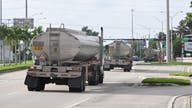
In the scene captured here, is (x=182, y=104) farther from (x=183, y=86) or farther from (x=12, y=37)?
(x=12, y=37)

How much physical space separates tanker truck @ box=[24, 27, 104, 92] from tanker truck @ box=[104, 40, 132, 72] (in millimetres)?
28942

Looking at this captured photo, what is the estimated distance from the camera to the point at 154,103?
22.1m

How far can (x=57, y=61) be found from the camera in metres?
29.3

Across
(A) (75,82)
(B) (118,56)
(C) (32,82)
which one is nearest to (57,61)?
(C) (32,82)

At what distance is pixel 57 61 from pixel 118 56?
31475mm

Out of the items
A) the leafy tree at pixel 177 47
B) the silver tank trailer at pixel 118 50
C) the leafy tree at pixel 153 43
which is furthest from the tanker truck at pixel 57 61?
the leafy tree at pixel 153 43

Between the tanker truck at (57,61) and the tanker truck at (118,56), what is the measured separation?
Answer: 28.9m

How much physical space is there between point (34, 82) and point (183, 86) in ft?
33.1

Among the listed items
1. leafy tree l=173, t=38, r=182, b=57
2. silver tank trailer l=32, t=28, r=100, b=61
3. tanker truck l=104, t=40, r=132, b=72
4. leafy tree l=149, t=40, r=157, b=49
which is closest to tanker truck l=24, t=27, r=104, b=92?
silver tank trailer l=32, t=28, r=100, b=61

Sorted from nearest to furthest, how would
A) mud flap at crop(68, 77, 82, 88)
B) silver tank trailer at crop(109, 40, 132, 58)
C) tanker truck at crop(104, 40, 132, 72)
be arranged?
mud flap at crop(68, 77, 82, 88) < tanker truck at crop(104, 40, 132, 72) < silver tank trailer at crop(109, 40, 132, 58)

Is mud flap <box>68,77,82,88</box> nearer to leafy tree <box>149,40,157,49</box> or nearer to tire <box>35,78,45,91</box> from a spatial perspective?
tire <box>35,78,45,91</box>

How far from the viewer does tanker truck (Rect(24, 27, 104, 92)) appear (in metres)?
28.3

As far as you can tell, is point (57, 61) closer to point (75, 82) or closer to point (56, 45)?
point (56, 45)

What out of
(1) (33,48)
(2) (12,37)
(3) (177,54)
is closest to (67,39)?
(1) (33,48)
